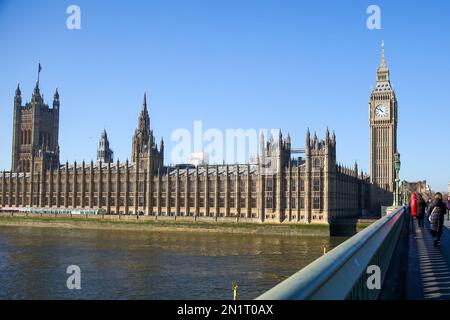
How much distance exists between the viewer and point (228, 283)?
31938mm

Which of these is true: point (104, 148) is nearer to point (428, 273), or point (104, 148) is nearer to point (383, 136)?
point (383, 136)

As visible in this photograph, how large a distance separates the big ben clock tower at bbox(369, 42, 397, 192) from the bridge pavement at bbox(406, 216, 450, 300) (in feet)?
364

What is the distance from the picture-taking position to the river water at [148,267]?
2934 centimetres

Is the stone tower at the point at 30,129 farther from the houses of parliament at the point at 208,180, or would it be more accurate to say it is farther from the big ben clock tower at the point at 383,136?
the big ben clock tower at the point at 383,136

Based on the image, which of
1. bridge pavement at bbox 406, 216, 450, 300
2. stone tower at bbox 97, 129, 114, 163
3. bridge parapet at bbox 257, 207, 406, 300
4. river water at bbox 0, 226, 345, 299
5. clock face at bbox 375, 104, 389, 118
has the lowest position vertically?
river water at bbox 0, 226, 345, 299

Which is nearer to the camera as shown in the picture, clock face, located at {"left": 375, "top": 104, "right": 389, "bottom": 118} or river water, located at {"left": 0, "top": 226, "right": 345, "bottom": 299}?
river water, located at {"left": 0, "top": 226, "right": 345, "bottom": 299}

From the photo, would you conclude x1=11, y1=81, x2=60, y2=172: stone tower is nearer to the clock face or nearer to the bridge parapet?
the clock face

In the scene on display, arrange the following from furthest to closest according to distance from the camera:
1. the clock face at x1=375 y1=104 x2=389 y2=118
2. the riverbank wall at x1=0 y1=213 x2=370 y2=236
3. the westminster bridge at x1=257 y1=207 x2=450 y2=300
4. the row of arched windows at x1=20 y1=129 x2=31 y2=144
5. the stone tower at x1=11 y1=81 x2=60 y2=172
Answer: the row of arched windows at x1=20 y1=129 x2=31 y2=144
the stone tower at x1=11 y1=81 x2=60 y2=172
the clock face at x1=375 y1=104 x2=389 y2=118
the riverbank wall at x1=0 y1=213 x2=370 y2=236
the westminster bridge at x1=257 y1=207 x2=450 y2=300

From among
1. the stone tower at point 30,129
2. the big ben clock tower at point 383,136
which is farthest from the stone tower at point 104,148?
the big ben clock tower at point 383,136

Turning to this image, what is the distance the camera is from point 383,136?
404 feet

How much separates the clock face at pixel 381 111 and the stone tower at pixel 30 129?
8468 centimetres

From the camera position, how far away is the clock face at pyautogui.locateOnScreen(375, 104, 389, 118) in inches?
4892

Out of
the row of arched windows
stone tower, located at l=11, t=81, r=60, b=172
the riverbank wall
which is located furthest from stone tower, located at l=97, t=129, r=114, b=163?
the riverbank wall
